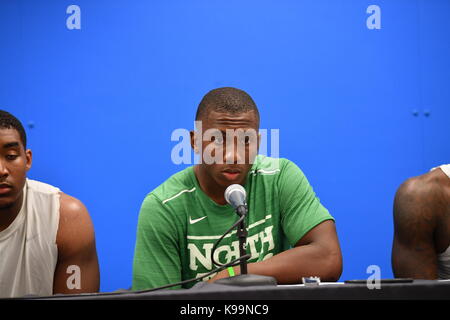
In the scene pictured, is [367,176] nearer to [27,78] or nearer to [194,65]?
[194,65]

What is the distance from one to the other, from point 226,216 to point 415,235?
0.62m

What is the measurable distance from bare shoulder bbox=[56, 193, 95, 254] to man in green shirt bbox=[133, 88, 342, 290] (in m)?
0.21

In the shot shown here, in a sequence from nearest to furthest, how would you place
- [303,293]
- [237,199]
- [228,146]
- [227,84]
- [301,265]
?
1. [303,293]
2. [237,199]
3. [301,265]
4. [228,146]
5. [227,84]

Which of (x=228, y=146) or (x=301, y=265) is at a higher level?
(x=228, y=146)

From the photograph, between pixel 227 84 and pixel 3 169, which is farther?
pixel 227 84

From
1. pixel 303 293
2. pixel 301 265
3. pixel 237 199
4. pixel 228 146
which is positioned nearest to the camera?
pixel 303 293

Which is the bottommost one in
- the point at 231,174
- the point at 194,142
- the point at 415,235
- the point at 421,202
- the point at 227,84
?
the point at 415,235

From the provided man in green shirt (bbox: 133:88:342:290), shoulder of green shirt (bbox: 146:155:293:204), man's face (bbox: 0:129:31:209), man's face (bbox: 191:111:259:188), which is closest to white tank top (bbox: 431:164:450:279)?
man in green shirt (bbox: 133:88:342:290)

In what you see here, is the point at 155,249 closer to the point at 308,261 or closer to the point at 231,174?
the point at 231,174

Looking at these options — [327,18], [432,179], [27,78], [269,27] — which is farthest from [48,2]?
[432,179]

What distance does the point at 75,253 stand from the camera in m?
1.90

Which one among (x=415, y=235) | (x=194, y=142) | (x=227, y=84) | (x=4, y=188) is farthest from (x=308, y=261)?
(x=227, y=84)

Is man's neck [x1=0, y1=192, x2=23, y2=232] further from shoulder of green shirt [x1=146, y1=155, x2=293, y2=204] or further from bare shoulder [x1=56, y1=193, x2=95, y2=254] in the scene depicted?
shoulder of green shirt [x1=146, y1=155, x2=293, y2=204]

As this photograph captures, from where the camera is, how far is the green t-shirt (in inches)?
70.5
